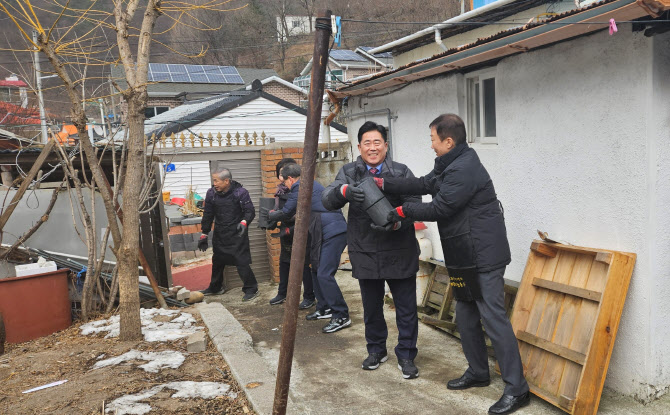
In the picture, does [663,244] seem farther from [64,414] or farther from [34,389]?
[34,389]

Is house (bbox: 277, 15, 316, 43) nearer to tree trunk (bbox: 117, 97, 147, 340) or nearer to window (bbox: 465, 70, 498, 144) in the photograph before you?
window (bbox: 465, 70, 498, 144)

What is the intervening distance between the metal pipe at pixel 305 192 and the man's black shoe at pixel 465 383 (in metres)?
1.65

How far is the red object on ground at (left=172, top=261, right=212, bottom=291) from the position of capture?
32.0ft

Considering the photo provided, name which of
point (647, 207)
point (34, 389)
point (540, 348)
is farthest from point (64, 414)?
point (647, 207)

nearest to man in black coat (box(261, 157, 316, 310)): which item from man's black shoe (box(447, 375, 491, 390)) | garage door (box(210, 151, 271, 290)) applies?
garage door (box(210, 151, 271, 290))

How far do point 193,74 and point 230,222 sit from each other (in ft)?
61.0

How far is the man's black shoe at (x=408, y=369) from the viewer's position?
4102 millimetres

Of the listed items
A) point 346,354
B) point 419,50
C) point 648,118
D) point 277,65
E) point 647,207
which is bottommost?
point 346,354

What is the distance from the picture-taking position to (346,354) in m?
4.83

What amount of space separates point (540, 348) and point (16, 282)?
199 inches

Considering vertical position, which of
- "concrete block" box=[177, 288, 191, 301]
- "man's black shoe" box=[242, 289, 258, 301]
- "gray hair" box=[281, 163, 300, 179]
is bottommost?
"man's black shoe" box=[242, 289, 258, 301]

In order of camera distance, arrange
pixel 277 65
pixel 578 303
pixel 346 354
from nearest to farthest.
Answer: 1. pixel 578 303
2. pixel 346 354
3. pixel 277 65

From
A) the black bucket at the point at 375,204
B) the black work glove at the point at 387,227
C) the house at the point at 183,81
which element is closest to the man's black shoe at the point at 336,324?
the black work glove at the point at 387,227

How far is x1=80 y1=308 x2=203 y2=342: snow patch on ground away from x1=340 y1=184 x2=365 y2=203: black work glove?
7.62 ft
